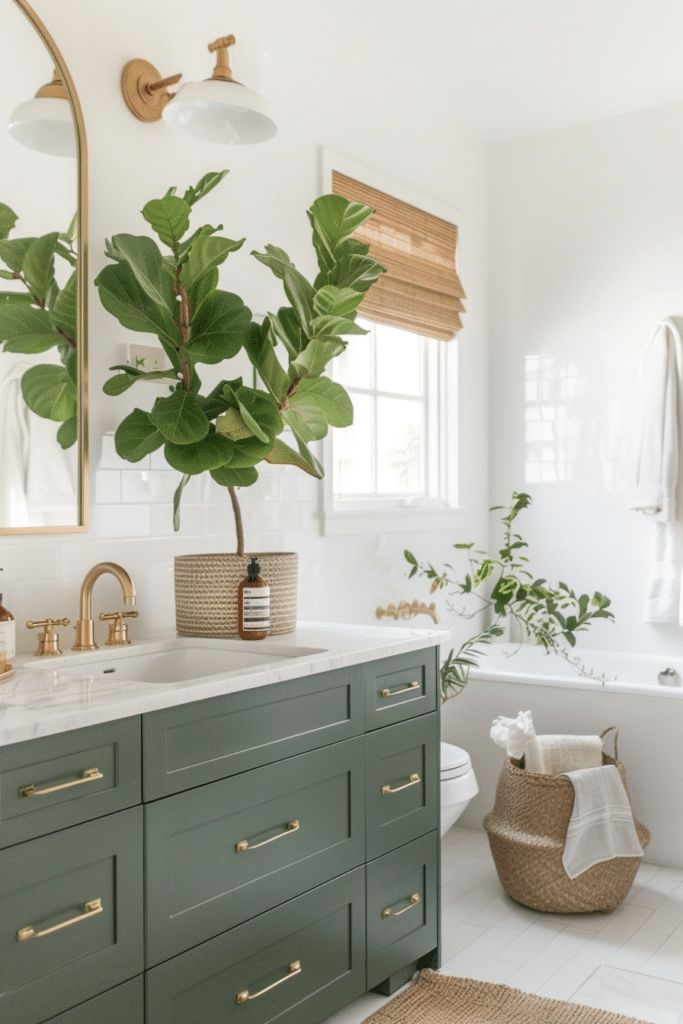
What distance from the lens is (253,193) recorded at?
310 centimetres

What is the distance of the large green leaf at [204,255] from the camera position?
7.80 feet

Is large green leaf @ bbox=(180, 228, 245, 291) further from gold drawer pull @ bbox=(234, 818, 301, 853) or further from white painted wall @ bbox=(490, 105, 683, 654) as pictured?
white painted wall @ bbox=(490, 105, 683, 654)

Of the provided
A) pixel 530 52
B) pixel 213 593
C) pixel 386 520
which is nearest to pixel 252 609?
pixel 213 593

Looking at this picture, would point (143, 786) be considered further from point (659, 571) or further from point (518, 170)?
point (518, 170)

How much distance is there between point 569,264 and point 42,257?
2.68 m

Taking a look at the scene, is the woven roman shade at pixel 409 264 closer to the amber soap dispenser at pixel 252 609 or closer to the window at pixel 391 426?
the window at pixel 391 426

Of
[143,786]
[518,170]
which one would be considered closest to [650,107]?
[518,170]

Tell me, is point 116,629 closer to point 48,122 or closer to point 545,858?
point 48,122

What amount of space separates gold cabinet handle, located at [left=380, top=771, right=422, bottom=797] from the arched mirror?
3.14 feet

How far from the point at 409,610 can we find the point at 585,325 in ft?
4.95

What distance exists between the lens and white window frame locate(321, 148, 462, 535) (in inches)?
134

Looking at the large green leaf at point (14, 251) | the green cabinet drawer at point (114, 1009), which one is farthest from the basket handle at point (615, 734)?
the large green leaf at point (14, 251)

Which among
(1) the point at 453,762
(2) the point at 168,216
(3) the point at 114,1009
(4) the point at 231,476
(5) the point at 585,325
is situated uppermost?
(5) the point at 585,325

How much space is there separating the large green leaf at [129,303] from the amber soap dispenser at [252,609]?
2.07ft
